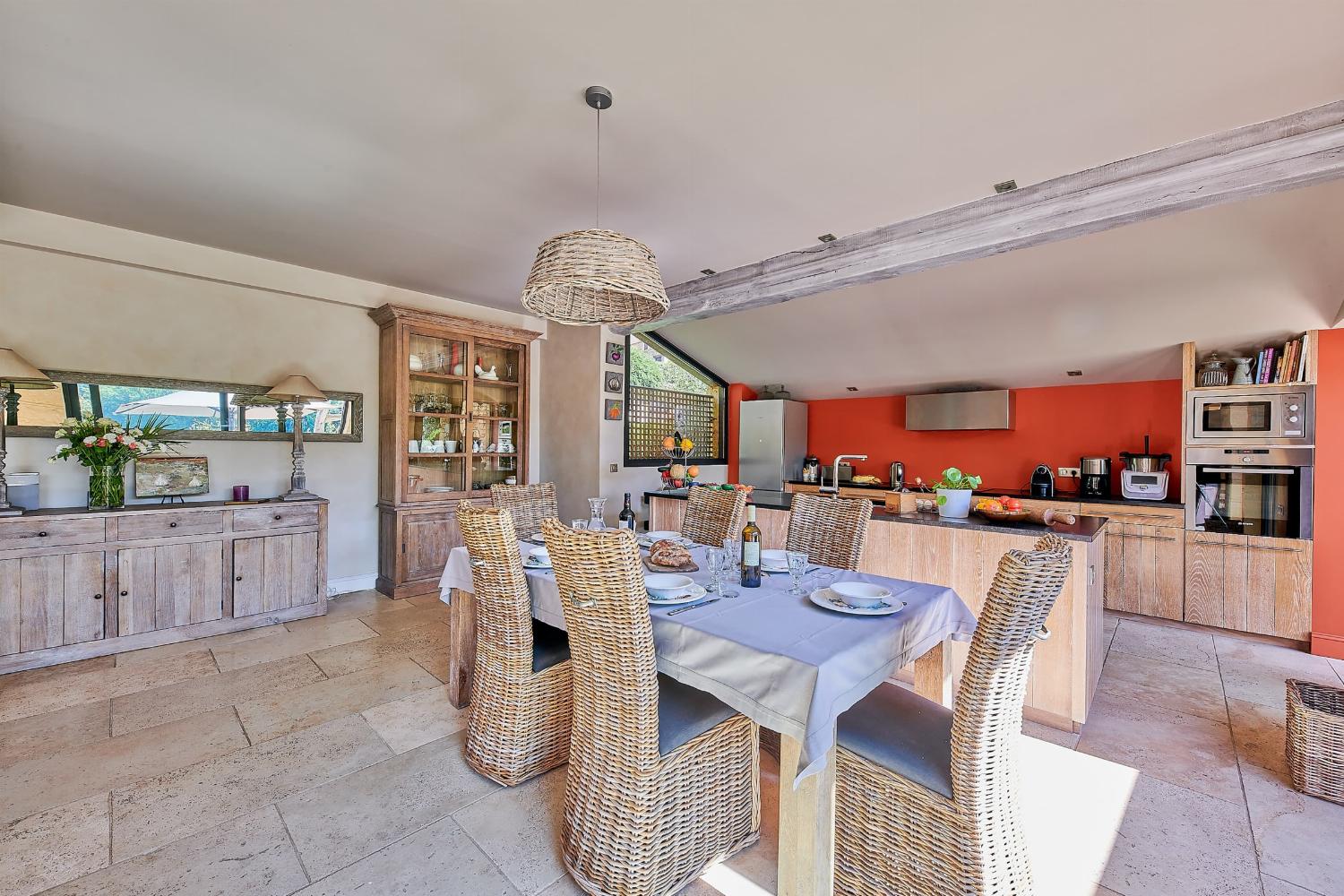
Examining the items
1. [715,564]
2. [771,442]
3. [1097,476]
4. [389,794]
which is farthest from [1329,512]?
[389,794]

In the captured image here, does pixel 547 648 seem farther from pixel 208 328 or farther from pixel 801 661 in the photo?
pixel 208 328

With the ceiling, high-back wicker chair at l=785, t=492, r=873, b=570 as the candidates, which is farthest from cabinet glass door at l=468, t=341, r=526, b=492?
high-back wicker chair at l=785, t=492, r=873, b=570

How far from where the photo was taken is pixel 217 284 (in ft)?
12.8

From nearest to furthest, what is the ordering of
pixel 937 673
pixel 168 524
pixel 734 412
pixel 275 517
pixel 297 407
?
pixel 937 673 → pixel 168 524 → pixel 275 517 → pixel 297 407 → pixel 734 412

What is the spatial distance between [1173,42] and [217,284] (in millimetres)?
5180

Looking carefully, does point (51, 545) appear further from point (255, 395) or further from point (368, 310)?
point (368, 310)

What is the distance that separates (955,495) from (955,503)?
43 mm

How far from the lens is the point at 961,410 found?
523cm

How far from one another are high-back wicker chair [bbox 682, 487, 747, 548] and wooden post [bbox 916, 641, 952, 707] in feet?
3.56

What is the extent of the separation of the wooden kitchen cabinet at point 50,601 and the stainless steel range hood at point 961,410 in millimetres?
6169

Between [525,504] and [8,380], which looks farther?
[525,504]

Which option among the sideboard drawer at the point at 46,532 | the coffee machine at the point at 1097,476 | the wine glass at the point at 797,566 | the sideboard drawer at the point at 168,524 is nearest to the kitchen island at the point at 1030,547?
the wine glass at the point at 797,566

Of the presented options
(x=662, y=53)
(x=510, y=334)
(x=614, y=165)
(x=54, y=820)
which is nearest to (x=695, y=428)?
(x=510, y=334)

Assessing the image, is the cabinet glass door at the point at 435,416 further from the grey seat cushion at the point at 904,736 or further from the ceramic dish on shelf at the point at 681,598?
the grey seat cushion at the point at 904,736
